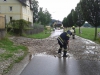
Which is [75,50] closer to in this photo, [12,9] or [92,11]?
[92,11]

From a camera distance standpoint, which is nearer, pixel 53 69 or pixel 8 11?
pixel 53 69

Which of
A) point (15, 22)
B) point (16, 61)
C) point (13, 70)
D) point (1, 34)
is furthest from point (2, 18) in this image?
point (13, 70)

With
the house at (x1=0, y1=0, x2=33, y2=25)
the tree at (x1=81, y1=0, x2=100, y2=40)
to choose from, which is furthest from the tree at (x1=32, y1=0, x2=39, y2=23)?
the tree at (x1=81, y1=0, x2=100, y2=40)

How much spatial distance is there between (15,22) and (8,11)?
76.3ft

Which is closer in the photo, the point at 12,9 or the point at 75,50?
the point at 75,50

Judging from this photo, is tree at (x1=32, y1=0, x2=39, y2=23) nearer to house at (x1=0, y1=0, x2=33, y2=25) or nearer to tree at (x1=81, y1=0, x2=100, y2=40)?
house at (x1=0, y1=0, x2=33, y2=25)

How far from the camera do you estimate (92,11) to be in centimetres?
2092

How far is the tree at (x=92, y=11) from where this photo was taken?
20609 millimetres

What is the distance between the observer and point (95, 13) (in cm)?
2075

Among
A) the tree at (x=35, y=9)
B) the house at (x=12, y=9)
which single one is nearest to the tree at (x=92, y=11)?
the house at (x=12, y=9)

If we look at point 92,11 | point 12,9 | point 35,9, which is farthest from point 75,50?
point 35,9

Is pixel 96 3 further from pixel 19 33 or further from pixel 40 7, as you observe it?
pixel 40 7

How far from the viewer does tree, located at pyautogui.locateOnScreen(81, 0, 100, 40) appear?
20.6m

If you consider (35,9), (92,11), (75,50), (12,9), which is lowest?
(75,50)
